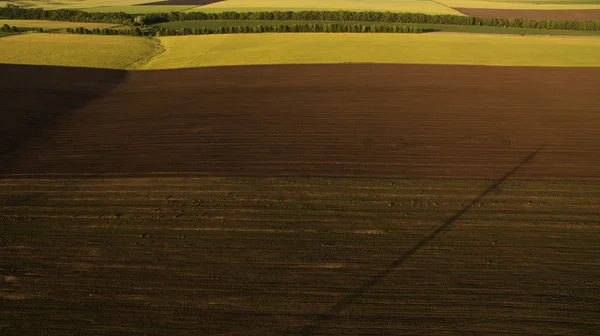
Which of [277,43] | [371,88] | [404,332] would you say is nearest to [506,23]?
[277,43]

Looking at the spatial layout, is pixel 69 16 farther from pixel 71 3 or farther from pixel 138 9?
pixel 71 3

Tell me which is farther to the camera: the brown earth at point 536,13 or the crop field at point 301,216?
the brown earth at point 536,13

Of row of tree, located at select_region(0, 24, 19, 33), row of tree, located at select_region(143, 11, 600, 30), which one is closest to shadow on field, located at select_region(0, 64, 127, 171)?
row of tree, located at select_region(0, 24, 19, 33)

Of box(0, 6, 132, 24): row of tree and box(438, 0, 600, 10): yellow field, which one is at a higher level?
box(0, 6, 132, 24): row of tree

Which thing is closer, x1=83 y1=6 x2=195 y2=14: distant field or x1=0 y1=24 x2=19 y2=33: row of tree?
x1=0 y1=24 x2=19 y2=33: row of tree

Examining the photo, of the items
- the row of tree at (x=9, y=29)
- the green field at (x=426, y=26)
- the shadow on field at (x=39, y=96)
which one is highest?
the row of tree at (x=9, y=29)

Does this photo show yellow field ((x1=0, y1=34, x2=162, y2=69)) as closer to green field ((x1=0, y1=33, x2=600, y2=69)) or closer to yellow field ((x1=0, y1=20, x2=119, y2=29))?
green field ((x1=0, y1=33, x2=600, y2=69))

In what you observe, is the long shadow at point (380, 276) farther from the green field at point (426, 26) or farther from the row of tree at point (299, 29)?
the green field at point (426, 26)

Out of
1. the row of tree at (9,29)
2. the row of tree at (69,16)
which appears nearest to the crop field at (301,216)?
the row of tree at (9,29)
